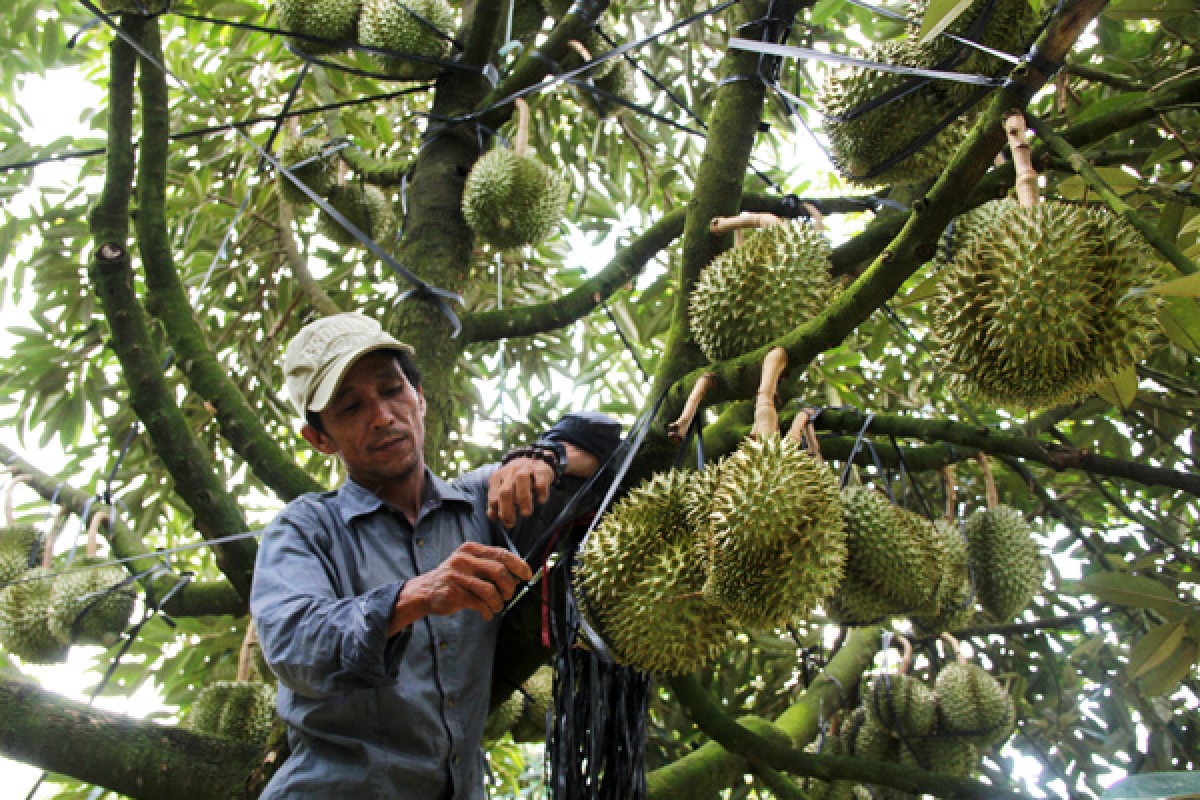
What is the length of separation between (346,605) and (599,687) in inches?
19.5

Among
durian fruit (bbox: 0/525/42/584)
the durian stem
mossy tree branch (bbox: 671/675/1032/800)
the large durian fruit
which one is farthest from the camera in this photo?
durian fruit (bbox: 0/525/42/584)

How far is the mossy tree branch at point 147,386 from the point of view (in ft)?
7.14

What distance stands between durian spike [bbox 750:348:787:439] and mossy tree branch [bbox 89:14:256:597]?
129 centimetres

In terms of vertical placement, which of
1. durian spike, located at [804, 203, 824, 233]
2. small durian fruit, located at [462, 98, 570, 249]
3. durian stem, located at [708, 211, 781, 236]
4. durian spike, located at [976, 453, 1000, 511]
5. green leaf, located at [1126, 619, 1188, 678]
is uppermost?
small durian fruit, located at [462, 98, 570, 249]

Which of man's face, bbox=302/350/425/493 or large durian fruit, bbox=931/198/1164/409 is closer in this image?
large durian fruit, bbox=931/198/1164/409

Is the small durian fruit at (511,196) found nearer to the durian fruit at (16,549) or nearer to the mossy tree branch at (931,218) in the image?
the mossy tree branch at (931,218)

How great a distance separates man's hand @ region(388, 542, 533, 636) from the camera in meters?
1.32

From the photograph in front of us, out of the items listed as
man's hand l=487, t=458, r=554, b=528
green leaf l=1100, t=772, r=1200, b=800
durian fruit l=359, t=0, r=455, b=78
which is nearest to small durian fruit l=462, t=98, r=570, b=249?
durian fruit l=359, t=0, r=455, b=78

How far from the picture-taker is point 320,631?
1397 millimetres

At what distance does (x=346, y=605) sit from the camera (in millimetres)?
1420

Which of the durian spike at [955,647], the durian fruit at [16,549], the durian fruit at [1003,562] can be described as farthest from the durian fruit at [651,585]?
the durian fruit at [16,549]

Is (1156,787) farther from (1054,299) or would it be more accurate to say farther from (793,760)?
(793,760)

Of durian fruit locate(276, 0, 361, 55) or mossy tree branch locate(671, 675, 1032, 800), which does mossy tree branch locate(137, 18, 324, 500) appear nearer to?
durian fruit locate(276, 0, 361, 55)

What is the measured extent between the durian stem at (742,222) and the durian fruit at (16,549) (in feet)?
7.45
